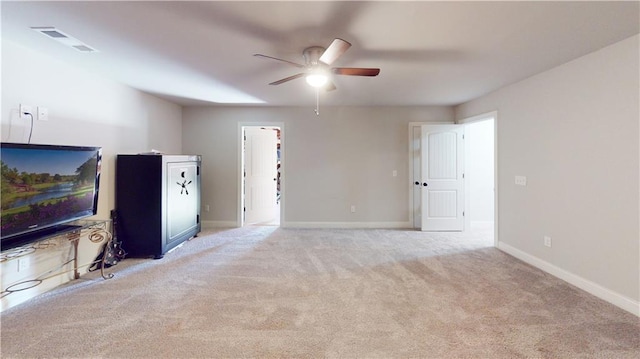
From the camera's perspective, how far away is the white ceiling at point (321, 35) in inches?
75.6

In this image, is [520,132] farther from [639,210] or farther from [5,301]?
[5,301]

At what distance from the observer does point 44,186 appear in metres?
2.41

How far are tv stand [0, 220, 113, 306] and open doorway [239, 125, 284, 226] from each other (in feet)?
8.32

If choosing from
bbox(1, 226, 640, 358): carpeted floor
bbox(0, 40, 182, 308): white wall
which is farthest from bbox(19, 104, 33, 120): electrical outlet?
bbox(1, 226, 640, 358): carpeted floor

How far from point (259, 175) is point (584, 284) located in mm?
5304

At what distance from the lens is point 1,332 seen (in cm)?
204

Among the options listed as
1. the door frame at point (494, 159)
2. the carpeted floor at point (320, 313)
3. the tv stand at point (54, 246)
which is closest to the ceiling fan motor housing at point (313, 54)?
the carpeted floor at point (320, 313)

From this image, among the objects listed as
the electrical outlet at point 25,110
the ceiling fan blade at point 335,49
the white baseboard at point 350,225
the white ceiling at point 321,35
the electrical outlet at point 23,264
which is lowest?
the white baseboard at point 350,225

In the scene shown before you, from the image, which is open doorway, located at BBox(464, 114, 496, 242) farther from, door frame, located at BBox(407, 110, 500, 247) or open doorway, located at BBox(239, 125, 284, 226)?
open doorway, located at BBox(239, 125, 284, 226)

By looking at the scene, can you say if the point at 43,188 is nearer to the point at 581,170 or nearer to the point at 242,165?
the point at 242,165

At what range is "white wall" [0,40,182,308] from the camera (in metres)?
2.43

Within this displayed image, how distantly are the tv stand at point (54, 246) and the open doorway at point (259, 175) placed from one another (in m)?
2.54

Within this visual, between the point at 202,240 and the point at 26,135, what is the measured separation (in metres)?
2.50

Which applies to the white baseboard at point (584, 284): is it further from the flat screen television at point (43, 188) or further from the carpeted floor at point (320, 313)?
the flat screen television at point (43, 188)
